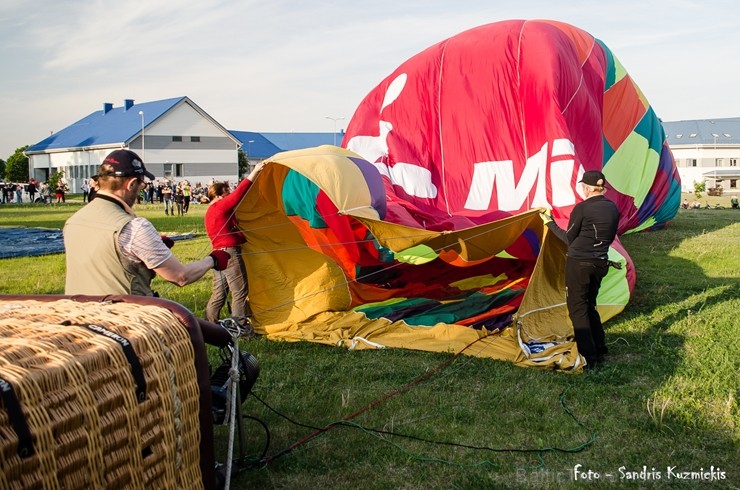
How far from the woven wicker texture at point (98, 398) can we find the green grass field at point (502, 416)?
1.23 m

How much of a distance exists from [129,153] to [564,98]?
5.25 m

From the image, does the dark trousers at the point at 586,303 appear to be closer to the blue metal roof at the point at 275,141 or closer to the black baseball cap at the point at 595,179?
the black baseball cap at the point at 595,179

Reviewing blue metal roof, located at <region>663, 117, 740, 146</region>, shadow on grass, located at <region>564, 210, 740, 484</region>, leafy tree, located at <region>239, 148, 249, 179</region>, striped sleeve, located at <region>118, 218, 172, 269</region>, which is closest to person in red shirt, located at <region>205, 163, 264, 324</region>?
striped sleeve, located at <region>118, 218, 172, 269</region>

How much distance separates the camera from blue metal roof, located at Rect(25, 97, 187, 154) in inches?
1622

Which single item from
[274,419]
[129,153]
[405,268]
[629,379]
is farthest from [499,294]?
[129,153]

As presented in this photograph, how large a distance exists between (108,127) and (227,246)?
40.7 metres

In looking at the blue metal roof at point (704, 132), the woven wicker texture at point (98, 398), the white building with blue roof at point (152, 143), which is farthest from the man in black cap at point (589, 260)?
the blue metal roof at point (704, 132)

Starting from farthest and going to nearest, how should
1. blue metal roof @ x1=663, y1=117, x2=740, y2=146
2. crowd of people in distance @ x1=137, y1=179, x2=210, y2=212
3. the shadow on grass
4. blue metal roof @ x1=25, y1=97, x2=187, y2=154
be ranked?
blue metal roof @ x1=663, y1=117, x2=740, y2=146
blue metal roof @ x1=25, y1=97, x2=187, y2=154
crowd of people in distance @ x1=137, y1=179, x2=210, y2=212
the shadow on grass

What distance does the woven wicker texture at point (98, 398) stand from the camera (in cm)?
196

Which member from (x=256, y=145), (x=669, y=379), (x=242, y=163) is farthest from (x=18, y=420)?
(x=256, y=145)

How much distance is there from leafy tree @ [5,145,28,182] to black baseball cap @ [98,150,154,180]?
54.2 metres

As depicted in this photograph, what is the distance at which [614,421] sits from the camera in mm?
4258

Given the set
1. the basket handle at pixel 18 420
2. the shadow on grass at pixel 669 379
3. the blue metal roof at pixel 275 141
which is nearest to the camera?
the basket handle at pixel 18 420

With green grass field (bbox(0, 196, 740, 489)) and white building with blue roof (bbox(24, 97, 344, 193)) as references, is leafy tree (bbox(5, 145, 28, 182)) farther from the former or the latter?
green grass field (bbox(0, 196, 740, 489))
